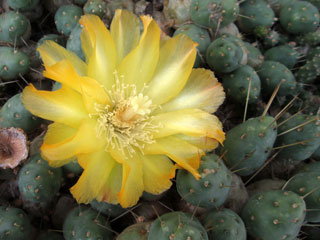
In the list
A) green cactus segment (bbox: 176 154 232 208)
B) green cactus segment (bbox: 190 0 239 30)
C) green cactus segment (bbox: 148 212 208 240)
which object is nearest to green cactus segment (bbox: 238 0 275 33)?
green cactus segment (bbox: 190 0 239 30)

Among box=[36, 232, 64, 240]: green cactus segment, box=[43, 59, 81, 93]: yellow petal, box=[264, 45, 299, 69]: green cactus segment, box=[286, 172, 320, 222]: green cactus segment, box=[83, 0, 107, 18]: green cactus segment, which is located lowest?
box=[36, 232, 64, 240]: green cactus segment

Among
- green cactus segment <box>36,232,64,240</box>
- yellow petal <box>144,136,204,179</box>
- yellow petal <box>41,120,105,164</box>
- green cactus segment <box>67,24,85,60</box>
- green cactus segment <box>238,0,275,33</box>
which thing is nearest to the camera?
yellow petal <box>41,120,105,164</box>

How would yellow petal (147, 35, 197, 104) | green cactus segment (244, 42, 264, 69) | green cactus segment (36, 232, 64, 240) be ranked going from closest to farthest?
1. yellow petal (147, 35, 197, 104)
2. green cactus segment (36, 232, 64, 240)
3. green cactus segment (244, 42, 264, 69)

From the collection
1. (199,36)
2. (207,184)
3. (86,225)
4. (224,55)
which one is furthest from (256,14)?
(86,225)

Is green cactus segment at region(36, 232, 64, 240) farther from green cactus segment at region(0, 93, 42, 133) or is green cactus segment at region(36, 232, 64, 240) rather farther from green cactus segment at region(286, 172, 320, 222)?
green cactus segment at region(286, 172, 320, 222)

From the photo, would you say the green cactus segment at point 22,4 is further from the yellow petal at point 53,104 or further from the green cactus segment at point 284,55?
the green cactus segment at point 284,55

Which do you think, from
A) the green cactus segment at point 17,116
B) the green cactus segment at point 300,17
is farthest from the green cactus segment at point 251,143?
the green cactus segment at point 300,17

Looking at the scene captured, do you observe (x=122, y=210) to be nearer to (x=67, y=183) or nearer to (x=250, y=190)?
(x=67, y=183)
